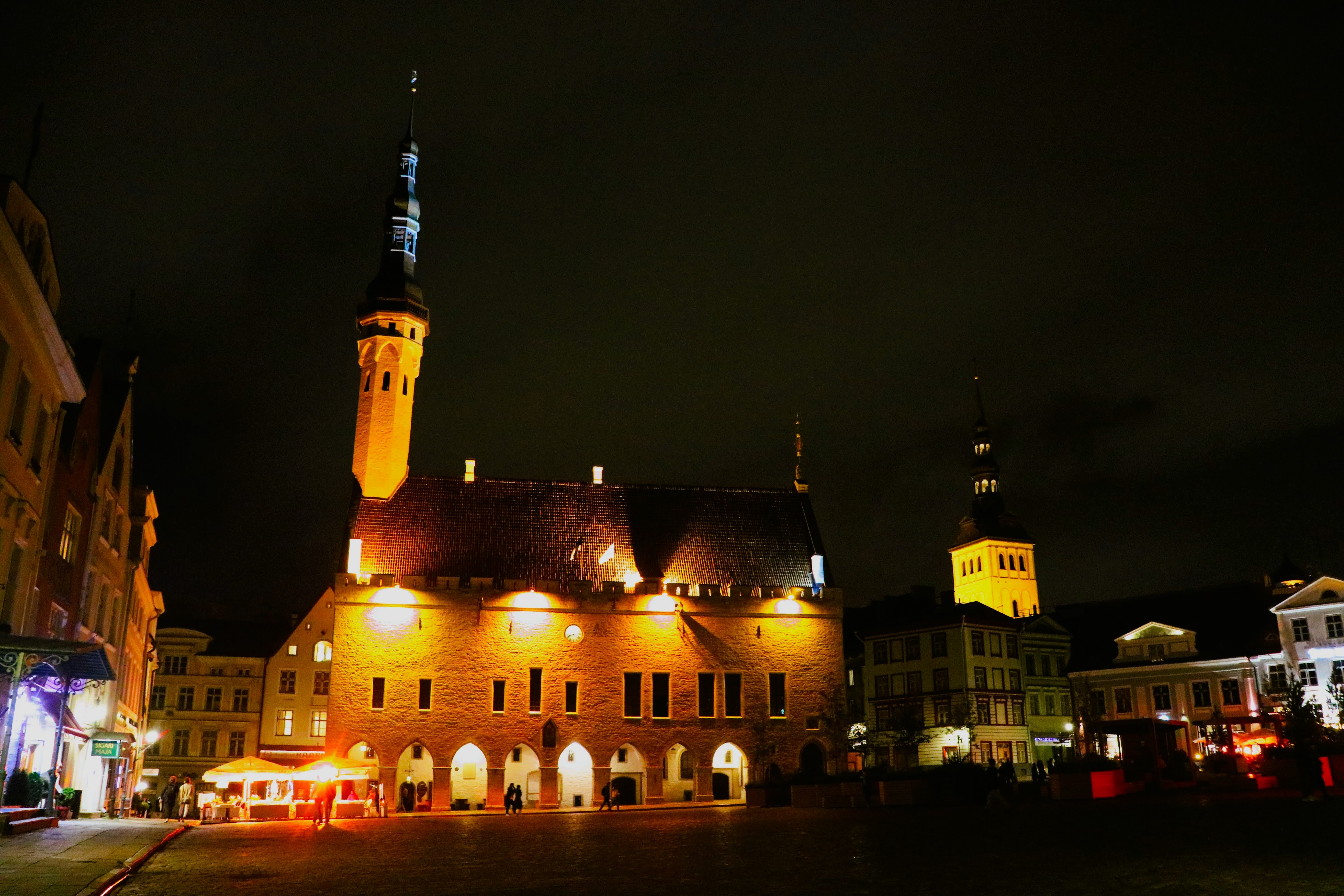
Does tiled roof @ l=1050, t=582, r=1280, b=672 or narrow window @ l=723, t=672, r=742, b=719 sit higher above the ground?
tiled roof @ l=1050, t=582, r=1280, b=672

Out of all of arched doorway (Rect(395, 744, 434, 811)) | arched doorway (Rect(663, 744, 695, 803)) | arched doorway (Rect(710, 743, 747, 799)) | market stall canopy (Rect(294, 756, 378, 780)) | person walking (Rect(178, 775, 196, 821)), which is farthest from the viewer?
arched doorway (Rect(710, 743, 747, 799))

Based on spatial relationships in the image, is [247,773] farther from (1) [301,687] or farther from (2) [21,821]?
(1) [301,687]

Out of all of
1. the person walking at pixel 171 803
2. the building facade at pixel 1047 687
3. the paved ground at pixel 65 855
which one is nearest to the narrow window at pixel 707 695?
the person walking at pixel 171 803

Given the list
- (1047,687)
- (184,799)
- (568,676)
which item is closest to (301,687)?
(568,676)

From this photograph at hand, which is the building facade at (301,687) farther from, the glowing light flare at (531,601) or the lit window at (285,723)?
the glowing light flare at (531,601)

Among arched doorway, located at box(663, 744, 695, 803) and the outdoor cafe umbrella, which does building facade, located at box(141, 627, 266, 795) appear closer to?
arched doorway, located at box(663, 744, 695, 803)

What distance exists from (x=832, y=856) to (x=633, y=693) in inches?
1311

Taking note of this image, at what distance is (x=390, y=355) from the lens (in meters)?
53.6

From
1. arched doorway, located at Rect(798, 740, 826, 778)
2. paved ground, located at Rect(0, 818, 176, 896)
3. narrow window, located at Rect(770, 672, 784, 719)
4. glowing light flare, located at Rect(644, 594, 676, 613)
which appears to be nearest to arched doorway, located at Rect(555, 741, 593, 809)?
glowing light flare, located at Rect(644, 594, 676, 613)

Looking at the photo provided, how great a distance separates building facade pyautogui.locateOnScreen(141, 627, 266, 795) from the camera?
202 ft

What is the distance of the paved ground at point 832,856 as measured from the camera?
1279 centimetres

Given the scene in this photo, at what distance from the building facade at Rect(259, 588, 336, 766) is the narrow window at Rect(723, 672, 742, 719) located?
24804 mm

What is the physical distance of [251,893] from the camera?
13203 millimetres

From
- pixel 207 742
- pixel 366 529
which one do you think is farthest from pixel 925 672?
pixel 207 742
